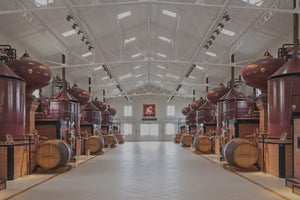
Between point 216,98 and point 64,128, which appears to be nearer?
point 64,128

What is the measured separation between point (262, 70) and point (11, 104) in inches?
234

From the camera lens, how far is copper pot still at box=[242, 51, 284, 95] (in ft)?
27.5

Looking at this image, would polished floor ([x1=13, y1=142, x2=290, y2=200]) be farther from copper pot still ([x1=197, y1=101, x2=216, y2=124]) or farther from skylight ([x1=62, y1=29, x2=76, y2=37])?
copper pot still ([x1=197, y1=101, x2=216, y2=124])

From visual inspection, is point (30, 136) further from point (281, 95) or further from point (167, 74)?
point (167, 74)

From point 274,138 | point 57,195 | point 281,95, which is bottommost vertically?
point 57,195

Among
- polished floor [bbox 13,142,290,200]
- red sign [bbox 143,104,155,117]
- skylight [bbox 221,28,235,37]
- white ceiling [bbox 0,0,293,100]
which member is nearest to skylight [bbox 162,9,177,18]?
white ceiling [bbox 0,0,293,100]

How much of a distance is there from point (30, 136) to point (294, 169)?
18.5 feet

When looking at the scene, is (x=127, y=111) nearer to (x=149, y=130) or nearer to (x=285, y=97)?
(x=149, y=130)

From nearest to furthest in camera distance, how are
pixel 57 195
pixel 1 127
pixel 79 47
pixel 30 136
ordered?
pixel 57 195 → pixel 1 127 → pixel 30 136 → pixel 79 47

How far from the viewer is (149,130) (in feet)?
116

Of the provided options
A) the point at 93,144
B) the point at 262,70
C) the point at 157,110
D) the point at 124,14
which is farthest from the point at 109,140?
the point at 157,110

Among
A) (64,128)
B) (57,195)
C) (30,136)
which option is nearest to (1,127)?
(30,136)

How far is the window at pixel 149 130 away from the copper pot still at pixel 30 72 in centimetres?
2688

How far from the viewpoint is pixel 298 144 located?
20.1 ft
